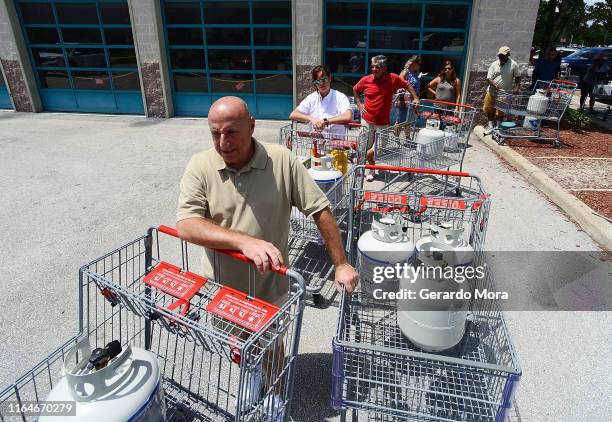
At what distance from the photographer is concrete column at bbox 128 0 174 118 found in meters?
10.7

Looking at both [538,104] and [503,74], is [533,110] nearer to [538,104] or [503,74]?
[538,104]

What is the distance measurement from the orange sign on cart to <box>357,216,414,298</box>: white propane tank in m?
1.05

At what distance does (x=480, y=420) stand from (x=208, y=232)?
1.79 metres

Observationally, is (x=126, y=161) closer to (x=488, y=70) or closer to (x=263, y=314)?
(x=263, y=314)

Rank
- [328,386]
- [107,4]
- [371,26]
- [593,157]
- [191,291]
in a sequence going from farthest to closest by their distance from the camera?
1. [107,4]
2. [371,26]
3. [593,157]
4. [328,386]
5. [191,291]

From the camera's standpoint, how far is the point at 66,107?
504 inches

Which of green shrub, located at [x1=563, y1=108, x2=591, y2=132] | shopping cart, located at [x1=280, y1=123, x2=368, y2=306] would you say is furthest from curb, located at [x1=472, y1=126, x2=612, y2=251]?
green shrub, located at [x1=563, y1=108, x2=591, y2=132]

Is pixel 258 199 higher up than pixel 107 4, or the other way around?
pixel 107 4

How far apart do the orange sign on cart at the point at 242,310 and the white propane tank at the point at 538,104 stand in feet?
27.3

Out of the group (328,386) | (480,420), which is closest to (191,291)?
(328,386)

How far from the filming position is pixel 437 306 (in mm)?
2354

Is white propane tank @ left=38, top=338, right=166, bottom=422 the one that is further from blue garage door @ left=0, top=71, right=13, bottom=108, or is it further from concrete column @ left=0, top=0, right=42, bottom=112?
blue garage door @ left=0, top=71, right=13, bottom=108

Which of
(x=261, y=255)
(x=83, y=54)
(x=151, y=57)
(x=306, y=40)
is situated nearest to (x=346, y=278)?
(x=261, y=255)

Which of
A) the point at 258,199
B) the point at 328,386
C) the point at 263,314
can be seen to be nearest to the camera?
the point at 263,314
